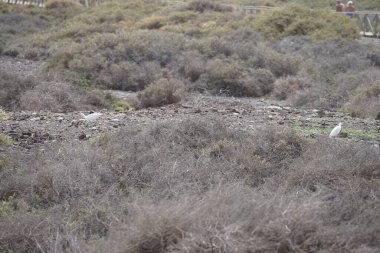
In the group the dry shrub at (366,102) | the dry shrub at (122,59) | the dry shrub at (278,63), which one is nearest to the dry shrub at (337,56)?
the dry shrub at (278,63)

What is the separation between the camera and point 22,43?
24484 millimetres

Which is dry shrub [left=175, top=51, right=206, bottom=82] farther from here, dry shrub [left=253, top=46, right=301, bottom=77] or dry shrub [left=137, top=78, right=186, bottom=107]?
dry shrub [left=137, top=78, right=186, bottom=107]

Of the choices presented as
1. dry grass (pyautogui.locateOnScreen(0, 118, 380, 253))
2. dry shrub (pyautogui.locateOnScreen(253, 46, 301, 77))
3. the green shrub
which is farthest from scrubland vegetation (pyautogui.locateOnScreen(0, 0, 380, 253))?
the green shrub

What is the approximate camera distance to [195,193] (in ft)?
16.2

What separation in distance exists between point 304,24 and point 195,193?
63.5 ft

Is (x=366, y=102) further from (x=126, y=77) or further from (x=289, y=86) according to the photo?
(x=126, y=77)

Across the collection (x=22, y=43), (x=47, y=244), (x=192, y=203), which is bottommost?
(x=22, y=43)

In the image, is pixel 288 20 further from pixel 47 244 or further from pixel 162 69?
pixel 47 244

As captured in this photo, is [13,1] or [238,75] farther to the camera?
[13,1]

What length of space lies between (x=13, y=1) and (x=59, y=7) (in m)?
8.77

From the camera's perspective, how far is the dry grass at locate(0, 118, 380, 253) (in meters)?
3.88

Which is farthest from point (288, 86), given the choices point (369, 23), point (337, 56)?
point (369, 23)

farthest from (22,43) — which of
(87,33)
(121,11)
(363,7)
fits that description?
(363,7)

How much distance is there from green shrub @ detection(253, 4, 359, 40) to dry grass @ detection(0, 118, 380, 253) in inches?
625
